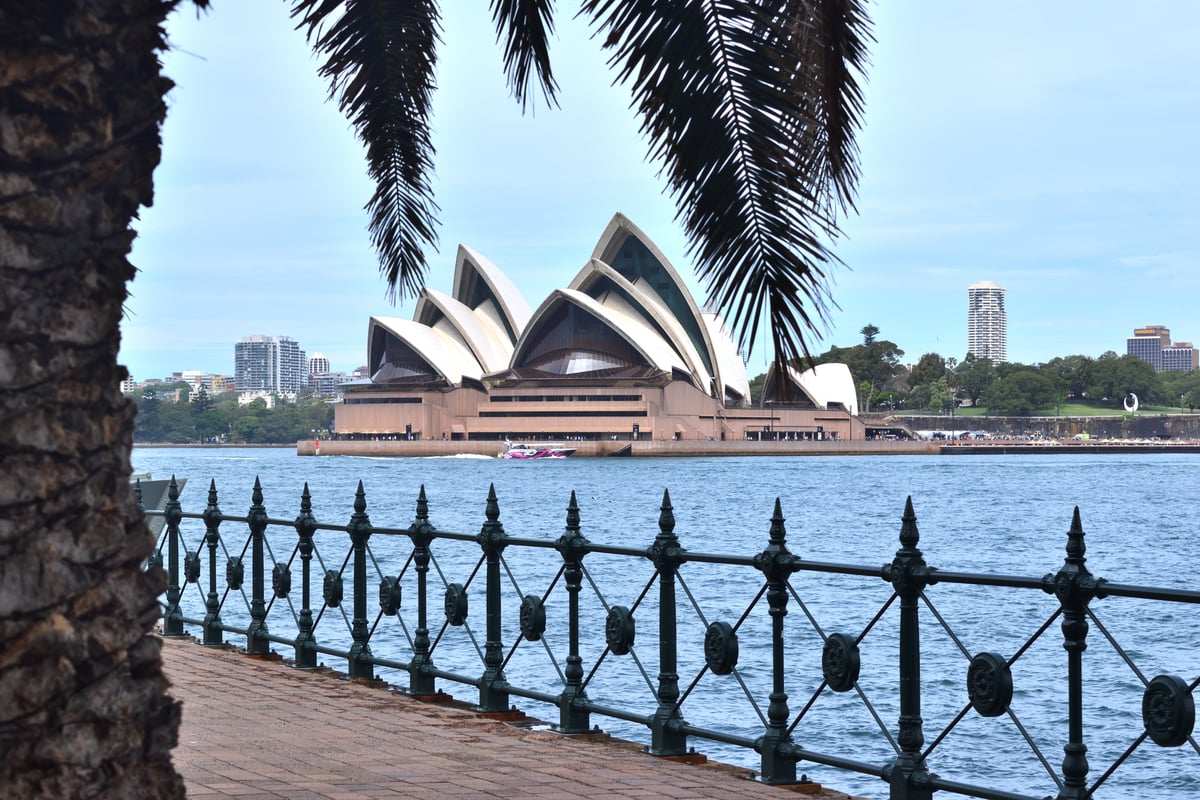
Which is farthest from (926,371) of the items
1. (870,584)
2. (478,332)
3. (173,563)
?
(173,563)

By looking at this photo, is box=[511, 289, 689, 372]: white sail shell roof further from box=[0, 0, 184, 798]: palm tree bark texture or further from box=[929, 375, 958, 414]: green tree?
box=[0, 0, 184, 798]: palm tree bark texture

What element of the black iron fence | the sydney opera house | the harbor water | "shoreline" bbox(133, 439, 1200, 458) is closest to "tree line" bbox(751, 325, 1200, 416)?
"shoreline" bbox(133, 439, 1200, 458)

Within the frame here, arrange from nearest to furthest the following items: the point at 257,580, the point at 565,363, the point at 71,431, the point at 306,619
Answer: the point at 71,431 → the point at 306,619 → the point at 257,580 → the point at 565,363

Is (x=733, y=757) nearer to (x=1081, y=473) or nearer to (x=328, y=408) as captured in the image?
(x=1081, y=473)

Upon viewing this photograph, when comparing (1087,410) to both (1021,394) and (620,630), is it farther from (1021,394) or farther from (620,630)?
(620,630)

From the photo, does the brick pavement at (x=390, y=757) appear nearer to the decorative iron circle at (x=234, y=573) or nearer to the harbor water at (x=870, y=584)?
the harbor water at (x=870, y=584)

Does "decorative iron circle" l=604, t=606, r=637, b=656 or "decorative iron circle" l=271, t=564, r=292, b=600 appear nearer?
"decorative iron circle" l=604, t=606, r=637, b=656

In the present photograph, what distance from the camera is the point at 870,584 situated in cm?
2552

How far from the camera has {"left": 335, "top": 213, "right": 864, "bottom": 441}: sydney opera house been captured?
295 ft

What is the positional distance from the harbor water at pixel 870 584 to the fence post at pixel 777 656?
18 centimetres

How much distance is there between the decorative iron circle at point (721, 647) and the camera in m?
5.65

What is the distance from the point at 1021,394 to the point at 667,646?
148m

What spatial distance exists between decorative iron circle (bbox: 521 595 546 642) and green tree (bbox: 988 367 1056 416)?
5751 inches

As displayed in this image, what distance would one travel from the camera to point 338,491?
60.8 metres
